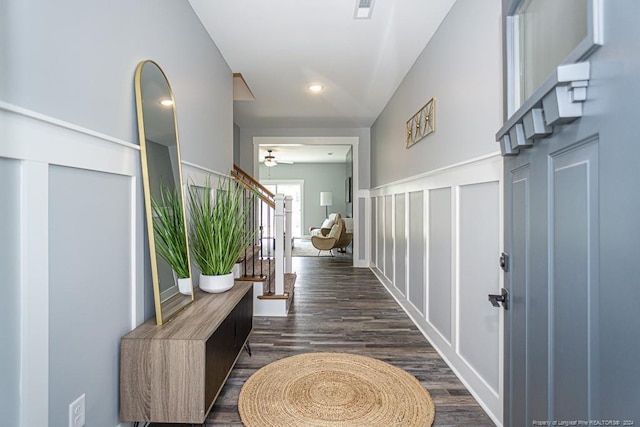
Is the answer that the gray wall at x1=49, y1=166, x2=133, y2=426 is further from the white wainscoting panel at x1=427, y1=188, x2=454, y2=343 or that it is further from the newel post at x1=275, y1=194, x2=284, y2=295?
the white wainscoting panel at x1=427, y1=188, x2=454, y2=343

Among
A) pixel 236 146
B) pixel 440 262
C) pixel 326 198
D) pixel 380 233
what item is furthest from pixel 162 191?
pixel 326 198

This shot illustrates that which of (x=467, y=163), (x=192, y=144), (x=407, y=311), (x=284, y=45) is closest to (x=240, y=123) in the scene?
(x=284, y=45)

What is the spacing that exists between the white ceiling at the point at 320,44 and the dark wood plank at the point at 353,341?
96.6 inches

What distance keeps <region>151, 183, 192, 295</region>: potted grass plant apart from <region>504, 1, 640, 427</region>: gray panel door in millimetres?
1563

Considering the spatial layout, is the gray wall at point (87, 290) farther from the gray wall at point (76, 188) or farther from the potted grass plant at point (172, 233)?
the potted grass plant at point (172, 233)

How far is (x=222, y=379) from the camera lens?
169cm

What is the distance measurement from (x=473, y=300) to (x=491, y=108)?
3.61ft

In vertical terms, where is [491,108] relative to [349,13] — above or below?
below

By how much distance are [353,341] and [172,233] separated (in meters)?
1.67

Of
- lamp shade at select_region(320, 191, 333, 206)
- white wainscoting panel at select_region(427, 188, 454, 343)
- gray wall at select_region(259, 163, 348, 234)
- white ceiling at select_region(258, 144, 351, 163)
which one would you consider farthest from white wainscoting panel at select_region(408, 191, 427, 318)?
gray wall at select_region(259, 163, 348, 234)

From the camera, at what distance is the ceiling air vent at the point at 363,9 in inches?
85.4

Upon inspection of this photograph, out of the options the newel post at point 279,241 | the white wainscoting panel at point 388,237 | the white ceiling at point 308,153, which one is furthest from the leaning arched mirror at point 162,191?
the white ceiling at point 308,153

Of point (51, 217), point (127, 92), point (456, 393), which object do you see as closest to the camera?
point (51, 217)

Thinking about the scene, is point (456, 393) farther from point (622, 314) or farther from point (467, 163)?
point (622, 314)
